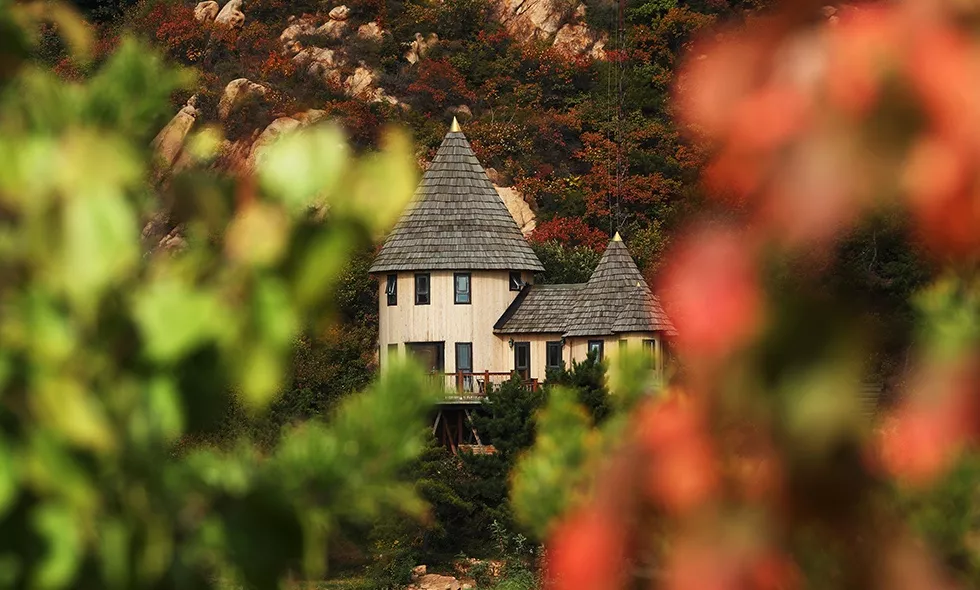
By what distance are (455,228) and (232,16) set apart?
20742mm

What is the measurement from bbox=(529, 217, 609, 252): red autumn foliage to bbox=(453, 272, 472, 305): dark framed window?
7622 millimetres

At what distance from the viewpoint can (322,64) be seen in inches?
2079

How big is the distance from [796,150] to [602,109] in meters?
50.6

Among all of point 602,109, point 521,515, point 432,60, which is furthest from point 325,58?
point 521,515

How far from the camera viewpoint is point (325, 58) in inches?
2088

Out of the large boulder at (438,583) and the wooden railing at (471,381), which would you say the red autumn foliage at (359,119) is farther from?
the large boulder at (438,583)

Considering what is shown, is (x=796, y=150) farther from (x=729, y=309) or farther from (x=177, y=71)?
(x=177, y=71)

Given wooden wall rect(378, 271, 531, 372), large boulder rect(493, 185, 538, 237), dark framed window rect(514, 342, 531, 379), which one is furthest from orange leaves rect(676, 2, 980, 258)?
large boulder rect(493, 185, 538, 237)

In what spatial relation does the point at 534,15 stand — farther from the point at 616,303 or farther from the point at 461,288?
the point at 616,303

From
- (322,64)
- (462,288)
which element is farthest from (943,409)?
(322,64)

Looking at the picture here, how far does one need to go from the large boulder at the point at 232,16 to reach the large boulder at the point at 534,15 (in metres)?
10.4

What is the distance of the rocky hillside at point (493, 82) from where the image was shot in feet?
156

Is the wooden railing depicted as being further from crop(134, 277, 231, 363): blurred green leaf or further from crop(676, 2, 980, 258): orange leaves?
crop(676, 2, 980, 258): orange leaves

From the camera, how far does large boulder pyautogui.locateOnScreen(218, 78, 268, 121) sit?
165ft
